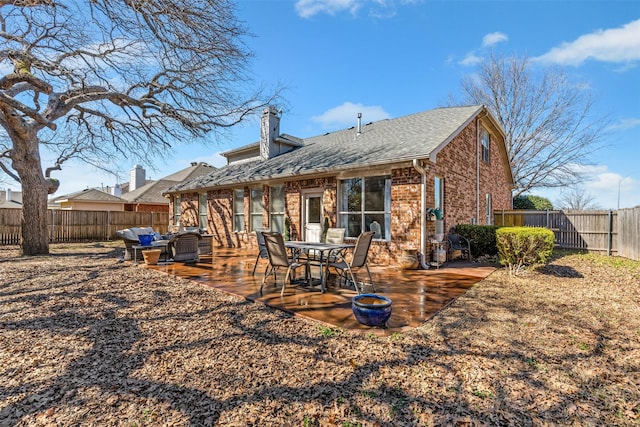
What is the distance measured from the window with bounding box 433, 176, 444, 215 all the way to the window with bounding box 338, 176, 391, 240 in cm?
130

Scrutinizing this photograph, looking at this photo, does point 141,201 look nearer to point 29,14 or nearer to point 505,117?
point 29,14

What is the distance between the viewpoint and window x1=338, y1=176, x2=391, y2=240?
848 centimetres

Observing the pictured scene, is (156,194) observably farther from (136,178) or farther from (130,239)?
(130,239)

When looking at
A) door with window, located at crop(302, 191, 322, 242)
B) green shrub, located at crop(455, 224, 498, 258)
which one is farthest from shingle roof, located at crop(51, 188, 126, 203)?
green shrub, located at crop(455, 224, 498, 258)

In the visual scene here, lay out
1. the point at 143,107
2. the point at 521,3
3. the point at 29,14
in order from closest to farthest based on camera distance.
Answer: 1. the point at 29,14
2. the point at 521,3
3. the point at 143,107

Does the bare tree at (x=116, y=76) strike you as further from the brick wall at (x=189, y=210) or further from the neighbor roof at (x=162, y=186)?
the neighbor roof at (x=162, y=186)

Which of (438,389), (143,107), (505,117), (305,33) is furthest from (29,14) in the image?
(505,117)

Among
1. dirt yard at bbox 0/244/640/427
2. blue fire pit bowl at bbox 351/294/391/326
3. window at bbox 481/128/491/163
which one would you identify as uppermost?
window at bbox 481/128/491/163

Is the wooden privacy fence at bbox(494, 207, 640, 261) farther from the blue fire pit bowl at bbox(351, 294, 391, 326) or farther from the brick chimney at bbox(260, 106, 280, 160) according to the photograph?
the brick chimney at bbox(260, 106, 280, 160)

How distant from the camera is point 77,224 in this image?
16.4 m

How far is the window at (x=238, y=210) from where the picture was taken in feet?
42.4

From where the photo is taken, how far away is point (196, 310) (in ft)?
14.9

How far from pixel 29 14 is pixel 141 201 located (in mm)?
16975

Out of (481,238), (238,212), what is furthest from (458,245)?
(238,212)
